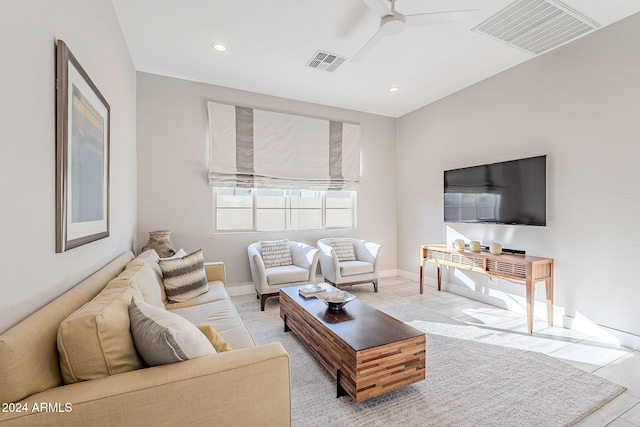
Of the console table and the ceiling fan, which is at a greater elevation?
the ceiling fan

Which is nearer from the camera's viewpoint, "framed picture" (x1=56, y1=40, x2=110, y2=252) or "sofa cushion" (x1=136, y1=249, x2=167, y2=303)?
"framed picture" (x1=56, y1=40, x2=110, y2=252)

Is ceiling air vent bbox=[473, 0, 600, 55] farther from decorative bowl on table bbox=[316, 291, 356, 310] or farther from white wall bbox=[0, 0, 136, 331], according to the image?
white wall bbox=[0, 0, 136, 331]

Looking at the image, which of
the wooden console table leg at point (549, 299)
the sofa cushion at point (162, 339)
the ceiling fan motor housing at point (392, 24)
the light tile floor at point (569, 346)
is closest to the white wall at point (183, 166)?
the light tile floor at point (569, 346)

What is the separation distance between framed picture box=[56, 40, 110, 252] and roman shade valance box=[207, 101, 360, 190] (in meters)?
1.98

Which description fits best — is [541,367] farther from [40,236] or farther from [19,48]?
[19,48]

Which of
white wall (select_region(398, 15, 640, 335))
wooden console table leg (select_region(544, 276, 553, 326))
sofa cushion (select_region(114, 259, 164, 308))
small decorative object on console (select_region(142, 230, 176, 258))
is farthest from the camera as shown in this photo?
small decorative object on console (select_region(142, 230, 176, 258))

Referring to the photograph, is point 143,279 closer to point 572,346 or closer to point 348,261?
point 348,261

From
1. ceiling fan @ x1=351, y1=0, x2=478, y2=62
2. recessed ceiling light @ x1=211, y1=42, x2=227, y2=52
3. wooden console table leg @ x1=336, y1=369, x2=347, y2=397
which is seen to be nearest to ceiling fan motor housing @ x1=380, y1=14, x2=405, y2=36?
ceiling fan @ x1=351, y1=0, x2=478, y2=62

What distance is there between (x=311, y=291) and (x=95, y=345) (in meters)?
1.96

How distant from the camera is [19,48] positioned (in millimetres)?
1054

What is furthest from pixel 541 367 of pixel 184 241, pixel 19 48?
pixel 184 241

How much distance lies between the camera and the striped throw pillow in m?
2.51

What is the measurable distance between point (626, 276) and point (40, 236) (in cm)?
426

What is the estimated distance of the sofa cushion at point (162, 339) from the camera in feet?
3.59
